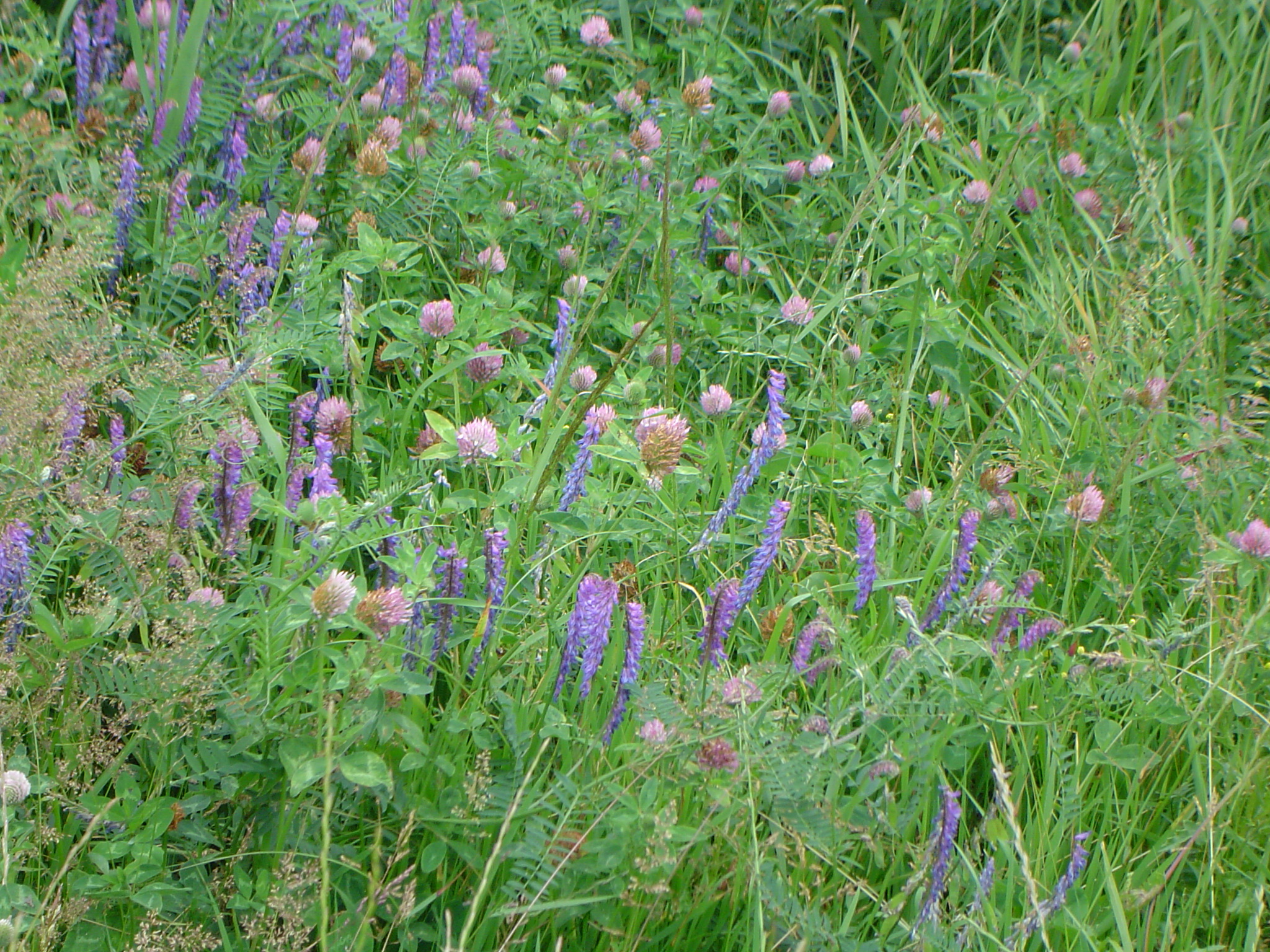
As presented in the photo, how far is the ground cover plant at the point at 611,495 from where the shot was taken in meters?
1.51

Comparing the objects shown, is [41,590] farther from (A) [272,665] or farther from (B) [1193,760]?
(B) [1193,760]

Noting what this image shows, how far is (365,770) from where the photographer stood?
1424 millimetres

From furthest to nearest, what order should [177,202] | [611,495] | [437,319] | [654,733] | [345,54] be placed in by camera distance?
[345,54], [177,202], [437,319], [611,495], [654,733]

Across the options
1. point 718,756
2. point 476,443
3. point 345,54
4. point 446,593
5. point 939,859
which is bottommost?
point 939,859

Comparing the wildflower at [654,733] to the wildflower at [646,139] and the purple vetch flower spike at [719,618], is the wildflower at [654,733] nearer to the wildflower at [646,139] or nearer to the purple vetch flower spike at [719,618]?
the purple vetch flower spike at [719,618]

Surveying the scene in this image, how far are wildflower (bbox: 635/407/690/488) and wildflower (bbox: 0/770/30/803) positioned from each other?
2.94ft

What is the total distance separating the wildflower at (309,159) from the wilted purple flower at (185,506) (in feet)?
3.37

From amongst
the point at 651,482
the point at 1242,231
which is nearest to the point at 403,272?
the point at 651,482

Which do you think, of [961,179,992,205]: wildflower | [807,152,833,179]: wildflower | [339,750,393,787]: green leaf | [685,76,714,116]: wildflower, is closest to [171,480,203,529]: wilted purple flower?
[339,750,393,787]: green leaf

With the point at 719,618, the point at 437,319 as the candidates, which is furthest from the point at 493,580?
the point at 437,319

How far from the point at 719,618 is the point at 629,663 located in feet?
0.46

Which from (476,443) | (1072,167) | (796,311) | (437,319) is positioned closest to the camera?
(476,443)

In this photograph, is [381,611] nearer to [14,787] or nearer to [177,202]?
[14,787]

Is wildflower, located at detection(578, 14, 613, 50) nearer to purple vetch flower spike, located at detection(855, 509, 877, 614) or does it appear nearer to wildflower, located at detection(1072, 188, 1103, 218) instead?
wildflower, located at detection(1072, 188, 1103, 218)
